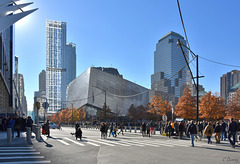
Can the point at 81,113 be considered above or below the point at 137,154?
below

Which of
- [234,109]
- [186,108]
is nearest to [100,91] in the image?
[186,108]

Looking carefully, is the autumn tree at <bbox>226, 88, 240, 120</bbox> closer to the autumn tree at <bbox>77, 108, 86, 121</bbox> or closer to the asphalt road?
the asphalt road

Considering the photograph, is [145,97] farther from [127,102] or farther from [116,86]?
[116,86]

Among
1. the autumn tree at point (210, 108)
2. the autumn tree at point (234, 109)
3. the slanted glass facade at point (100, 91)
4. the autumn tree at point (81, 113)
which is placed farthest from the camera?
the autumn tree at point (81, 113)

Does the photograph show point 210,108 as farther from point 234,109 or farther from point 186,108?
point 234,109

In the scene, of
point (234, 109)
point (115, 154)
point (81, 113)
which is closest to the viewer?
point (115, 154)

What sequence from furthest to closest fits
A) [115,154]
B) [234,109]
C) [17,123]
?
[234,109], [17,123], [115,154]

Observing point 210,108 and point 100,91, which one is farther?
point 100,91

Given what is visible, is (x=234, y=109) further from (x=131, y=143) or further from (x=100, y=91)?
(x=100, y=91)

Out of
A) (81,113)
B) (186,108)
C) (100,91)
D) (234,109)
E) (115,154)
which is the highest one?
(100,91)

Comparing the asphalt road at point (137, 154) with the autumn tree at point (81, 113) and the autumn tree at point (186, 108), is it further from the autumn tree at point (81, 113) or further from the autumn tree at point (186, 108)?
the autumn tree at point (81, 113)

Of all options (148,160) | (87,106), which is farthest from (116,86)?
(148,160)

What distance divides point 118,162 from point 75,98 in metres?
85.0

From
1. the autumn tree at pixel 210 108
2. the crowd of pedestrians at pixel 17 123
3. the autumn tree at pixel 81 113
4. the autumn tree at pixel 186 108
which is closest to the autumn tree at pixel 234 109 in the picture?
the autumn tree at pixel 210 108
